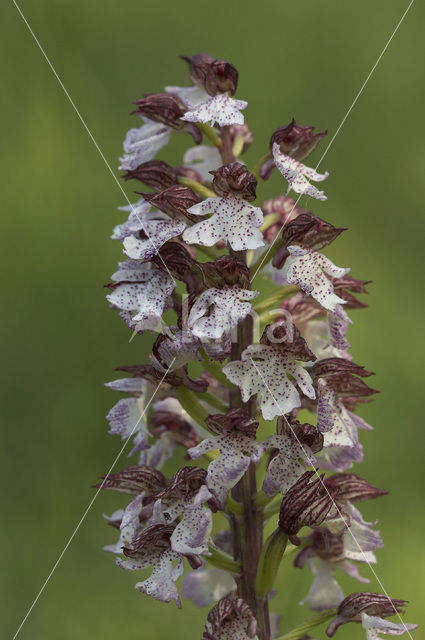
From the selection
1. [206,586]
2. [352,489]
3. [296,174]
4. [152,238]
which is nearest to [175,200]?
[152,238]

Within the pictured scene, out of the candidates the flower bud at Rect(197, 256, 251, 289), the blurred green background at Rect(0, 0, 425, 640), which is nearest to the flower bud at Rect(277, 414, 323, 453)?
the flower bud at Rect(197, 256, 251, 289)

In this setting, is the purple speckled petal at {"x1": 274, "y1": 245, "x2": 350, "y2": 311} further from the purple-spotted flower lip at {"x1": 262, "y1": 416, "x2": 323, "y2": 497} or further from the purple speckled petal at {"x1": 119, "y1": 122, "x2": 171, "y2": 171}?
the purple speckled petal at {"x1": 119, "y1": 122, "x2": 171, "y2": 171}

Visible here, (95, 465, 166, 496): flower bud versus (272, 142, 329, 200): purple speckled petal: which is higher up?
(272, 142, 329, 200): purple speckled petal

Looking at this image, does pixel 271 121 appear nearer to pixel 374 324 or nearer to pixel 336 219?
pixel 336 219

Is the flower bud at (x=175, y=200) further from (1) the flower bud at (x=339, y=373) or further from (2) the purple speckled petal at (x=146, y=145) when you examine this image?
(1) the flower bud at (x=339, y=373)

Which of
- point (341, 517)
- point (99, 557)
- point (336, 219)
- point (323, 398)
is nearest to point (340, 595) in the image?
point (341, 517)

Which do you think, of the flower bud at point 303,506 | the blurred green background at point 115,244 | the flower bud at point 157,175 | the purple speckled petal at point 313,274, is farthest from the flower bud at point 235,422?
the blurred green background at point 115,244

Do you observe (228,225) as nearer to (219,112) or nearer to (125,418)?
(219,112)
